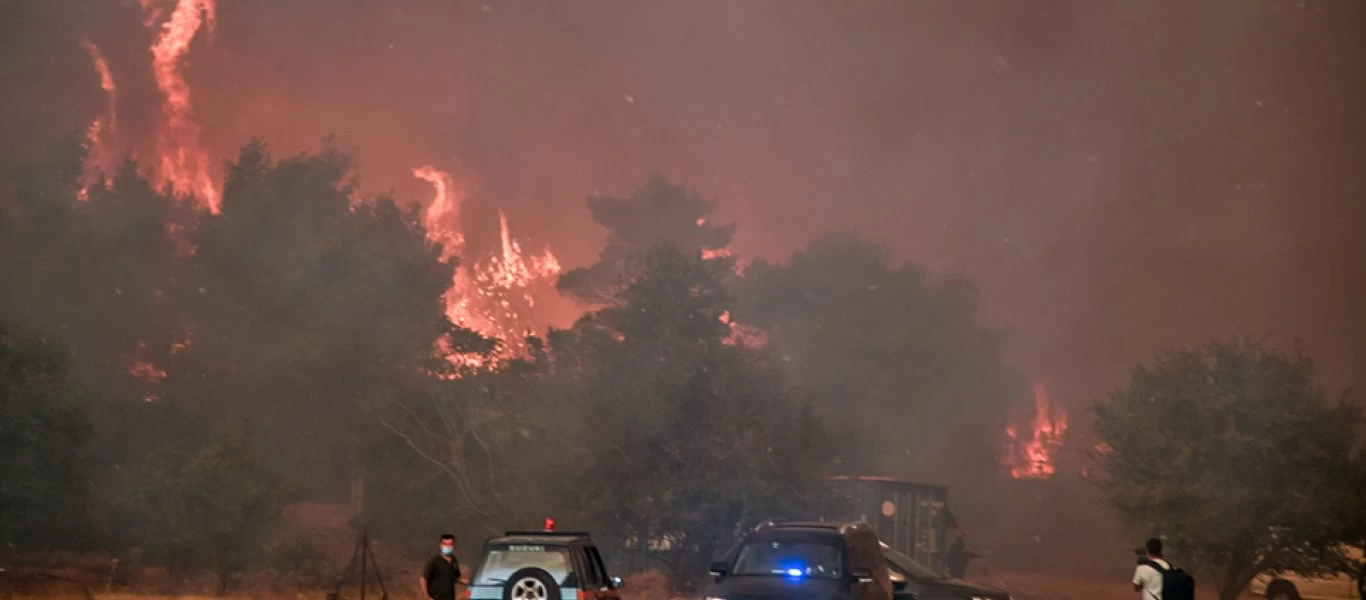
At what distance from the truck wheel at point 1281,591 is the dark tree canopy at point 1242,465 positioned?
59cm

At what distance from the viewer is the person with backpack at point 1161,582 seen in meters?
14.5

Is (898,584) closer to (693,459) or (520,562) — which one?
(520,562)

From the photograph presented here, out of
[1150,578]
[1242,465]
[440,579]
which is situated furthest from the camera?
[1242,465]

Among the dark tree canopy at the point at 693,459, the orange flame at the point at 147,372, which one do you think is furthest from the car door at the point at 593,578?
the orange flame at the point at 147,372

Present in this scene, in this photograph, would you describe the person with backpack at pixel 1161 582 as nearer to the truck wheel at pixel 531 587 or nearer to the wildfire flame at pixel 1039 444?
the truck wheel at pixel 531 587

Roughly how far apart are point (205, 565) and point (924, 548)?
18.7m

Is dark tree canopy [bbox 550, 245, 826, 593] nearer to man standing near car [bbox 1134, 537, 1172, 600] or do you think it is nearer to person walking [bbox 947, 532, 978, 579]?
person walking [bbox 947, 532, 978, 579]

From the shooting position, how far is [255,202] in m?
60.6

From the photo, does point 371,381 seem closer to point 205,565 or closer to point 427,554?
point 427,554

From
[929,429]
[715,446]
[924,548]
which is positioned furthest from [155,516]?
[929,429]

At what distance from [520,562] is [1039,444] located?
237ft

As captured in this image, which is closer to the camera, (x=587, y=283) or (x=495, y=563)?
(x=495, y=563)

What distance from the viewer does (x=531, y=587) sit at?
1498 cm

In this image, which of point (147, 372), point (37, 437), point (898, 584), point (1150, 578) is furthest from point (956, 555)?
point (147, 372)
